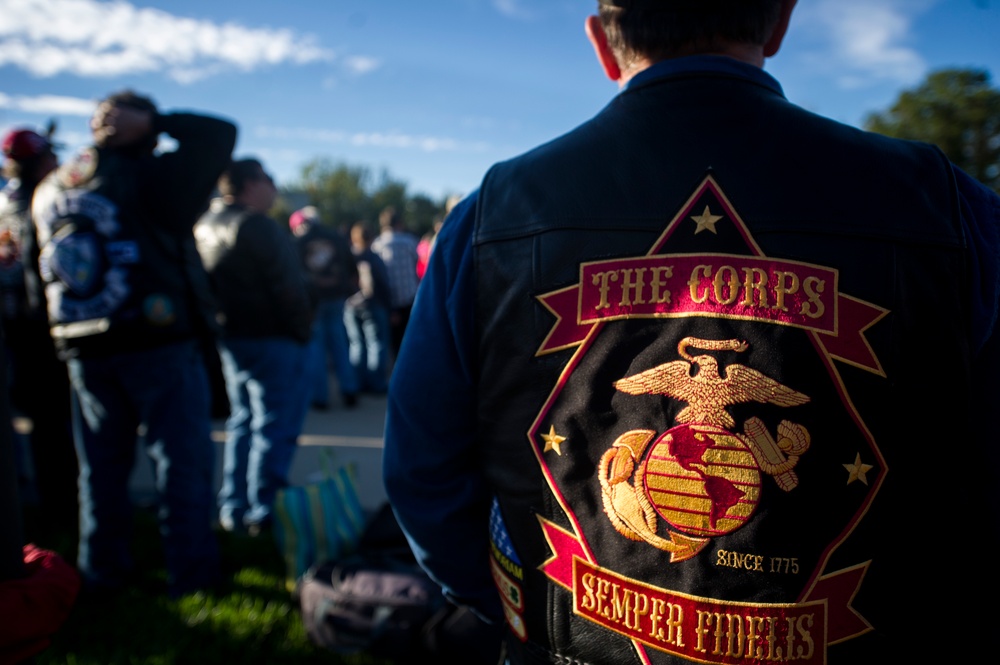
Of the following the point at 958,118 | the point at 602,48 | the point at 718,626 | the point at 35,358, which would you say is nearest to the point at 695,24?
the point at 602,48

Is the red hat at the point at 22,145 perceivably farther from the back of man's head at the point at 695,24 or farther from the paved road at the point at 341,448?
the back of man's head at the point at 695,24

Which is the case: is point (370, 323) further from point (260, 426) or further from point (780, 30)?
point (780, 30)

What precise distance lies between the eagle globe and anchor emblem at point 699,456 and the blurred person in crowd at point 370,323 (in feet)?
20.0

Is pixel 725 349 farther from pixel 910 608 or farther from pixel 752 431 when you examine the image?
pixel 910 608

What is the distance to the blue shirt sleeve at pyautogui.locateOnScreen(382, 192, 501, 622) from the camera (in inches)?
46.1

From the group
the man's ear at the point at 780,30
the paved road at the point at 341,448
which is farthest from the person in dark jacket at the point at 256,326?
the man's ear at the point at 780,30

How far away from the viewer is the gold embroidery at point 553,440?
1.06m

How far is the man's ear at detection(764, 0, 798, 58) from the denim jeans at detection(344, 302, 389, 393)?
6072 mm

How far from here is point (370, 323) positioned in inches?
275

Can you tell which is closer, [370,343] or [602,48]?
Answer: [602,48]

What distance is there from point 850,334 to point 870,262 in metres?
0.11

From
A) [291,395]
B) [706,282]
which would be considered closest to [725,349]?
[706,282]

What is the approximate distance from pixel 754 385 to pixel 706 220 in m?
0.26

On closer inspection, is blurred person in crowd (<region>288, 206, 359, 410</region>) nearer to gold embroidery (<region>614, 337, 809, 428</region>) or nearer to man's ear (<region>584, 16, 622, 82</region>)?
man's ear (<region>584, 16, 622, 82</region>)
